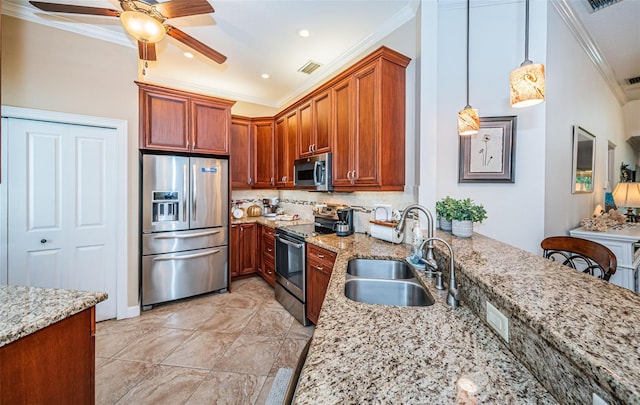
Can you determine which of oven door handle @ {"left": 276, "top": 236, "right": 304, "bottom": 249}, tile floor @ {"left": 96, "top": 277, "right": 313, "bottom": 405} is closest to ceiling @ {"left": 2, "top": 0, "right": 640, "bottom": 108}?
oven door handle @ {"left": 276, "top": 236, "right": 304, "bottom": 249}

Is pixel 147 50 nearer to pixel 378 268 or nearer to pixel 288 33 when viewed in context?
pixel 288 33

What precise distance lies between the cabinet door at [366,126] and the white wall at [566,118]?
1.57 meters

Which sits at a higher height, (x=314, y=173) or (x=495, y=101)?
(x=495, y=101)

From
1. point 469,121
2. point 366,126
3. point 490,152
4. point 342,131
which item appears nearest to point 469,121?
point 469,121

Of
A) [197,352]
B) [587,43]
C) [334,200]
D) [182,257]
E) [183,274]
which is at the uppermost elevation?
[587,43]

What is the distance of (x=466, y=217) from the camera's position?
6.26 feet

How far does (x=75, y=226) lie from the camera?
2574 mm

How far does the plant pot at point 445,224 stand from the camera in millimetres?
2125

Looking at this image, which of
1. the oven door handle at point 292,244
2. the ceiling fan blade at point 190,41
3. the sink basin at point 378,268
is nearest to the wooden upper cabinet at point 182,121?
the ceiling fan blade at point 190,41

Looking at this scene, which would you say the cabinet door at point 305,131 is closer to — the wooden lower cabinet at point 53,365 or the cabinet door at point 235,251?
the cabinet door at point 235,251

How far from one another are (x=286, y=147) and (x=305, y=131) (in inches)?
24.2

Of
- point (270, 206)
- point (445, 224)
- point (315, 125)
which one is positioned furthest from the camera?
point (270, 206)

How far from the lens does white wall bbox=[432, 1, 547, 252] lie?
87.7 inches

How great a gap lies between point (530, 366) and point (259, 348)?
2.14 meters
